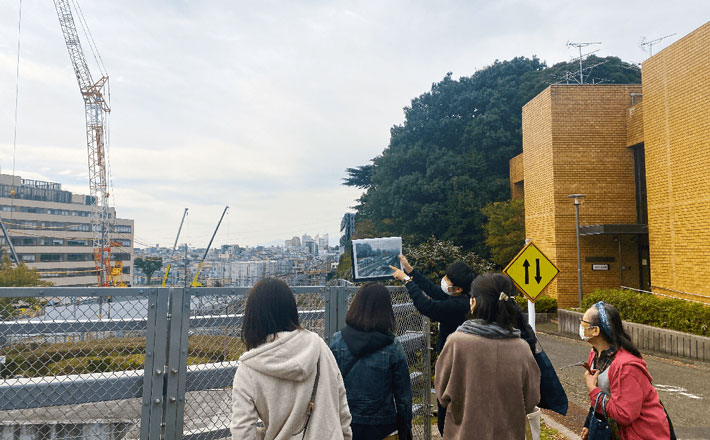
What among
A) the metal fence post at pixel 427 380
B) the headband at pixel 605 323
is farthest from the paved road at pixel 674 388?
the headband at pixel 605 323

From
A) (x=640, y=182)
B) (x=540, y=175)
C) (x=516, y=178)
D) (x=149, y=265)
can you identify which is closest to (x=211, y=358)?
(x=540, y=175)

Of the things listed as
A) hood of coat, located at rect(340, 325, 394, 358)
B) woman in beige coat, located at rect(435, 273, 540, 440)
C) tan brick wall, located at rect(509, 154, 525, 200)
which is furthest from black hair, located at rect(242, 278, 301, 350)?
tan brick wall, located at rect(509, 154, 525, 200)

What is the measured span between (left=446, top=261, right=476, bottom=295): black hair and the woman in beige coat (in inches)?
30.2

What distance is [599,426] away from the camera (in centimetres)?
272

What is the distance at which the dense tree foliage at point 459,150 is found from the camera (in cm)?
2833

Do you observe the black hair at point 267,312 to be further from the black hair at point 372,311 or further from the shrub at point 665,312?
the shrub at point 665,312

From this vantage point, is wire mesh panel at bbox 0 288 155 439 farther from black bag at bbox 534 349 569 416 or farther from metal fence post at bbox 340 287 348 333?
black bag at bbox 534 349 569 416

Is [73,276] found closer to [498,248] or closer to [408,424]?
[498,248]

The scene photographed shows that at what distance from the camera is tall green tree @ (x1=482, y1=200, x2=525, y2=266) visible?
877 inches

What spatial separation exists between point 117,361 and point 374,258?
201 centimetres

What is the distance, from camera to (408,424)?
114 inches

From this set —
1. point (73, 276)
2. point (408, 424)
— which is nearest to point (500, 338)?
point (408, 424)

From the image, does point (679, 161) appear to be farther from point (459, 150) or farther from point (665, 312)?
point (459, 150)

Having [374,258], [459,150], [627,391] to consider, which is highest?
[459,150]
